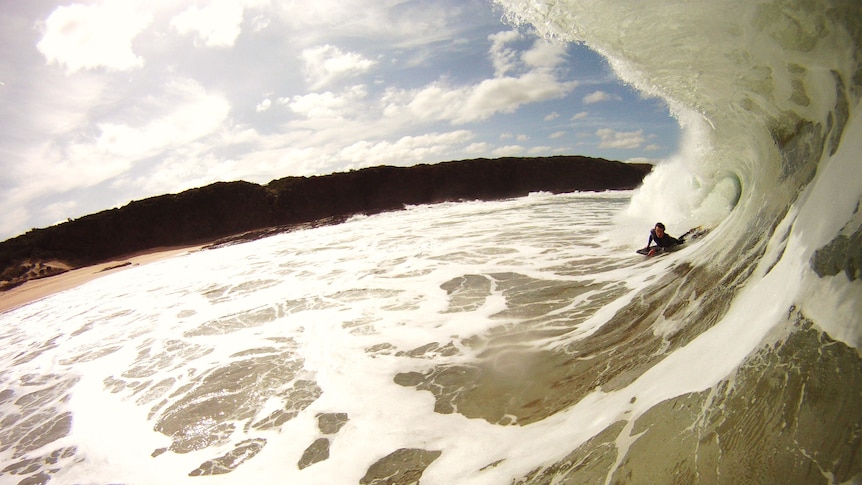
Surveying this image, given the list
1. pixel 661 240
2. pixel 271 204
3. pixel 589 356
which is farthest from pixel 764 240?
pixel 271 204

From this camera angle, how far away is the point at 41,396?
5.14 m

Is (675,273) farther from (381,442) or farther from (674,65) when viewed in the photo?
(381,442)

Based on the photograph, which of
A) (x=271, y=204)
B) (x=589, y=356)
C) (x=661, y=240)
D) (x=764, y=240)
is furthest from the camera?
(x=271, y=204)

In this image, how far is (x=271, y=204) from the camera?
34.0 m

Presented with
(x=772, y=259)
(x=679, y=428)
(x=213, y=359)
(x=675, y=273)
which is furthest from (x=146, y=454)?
(x=675, y=273)

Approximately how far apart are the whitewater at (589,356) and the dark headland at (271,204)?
2009cm

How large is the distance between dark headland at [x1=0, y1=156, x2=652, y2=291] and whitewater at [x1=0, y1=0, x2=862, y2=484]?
65.9 feet

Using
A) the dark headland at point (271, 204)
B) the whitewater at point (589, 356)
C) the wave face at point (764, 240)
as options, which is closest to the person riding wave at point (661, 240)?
the whitewater at point (589, 356)

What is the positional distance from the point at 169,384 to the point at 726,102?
7225 mm

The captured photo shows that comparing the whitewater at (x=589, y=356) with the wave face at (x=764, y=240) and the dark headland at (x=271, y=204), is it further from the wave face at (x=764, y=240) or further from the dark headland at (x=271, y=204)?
the dark headland at (x=271, y=204)

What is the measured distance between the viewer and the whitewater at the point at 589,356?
1812 millimetres

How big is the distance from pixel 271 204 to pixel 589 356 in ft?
113

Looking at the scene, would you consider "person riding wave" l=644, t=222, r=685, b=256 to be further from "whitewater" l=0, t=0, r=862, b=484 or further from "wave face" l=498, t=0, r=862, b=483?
"wave face" l=498, t=0, r=862, b=483

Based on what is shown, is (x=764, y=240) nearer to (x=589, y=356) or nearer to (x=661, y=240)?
(x=589, y=356)
